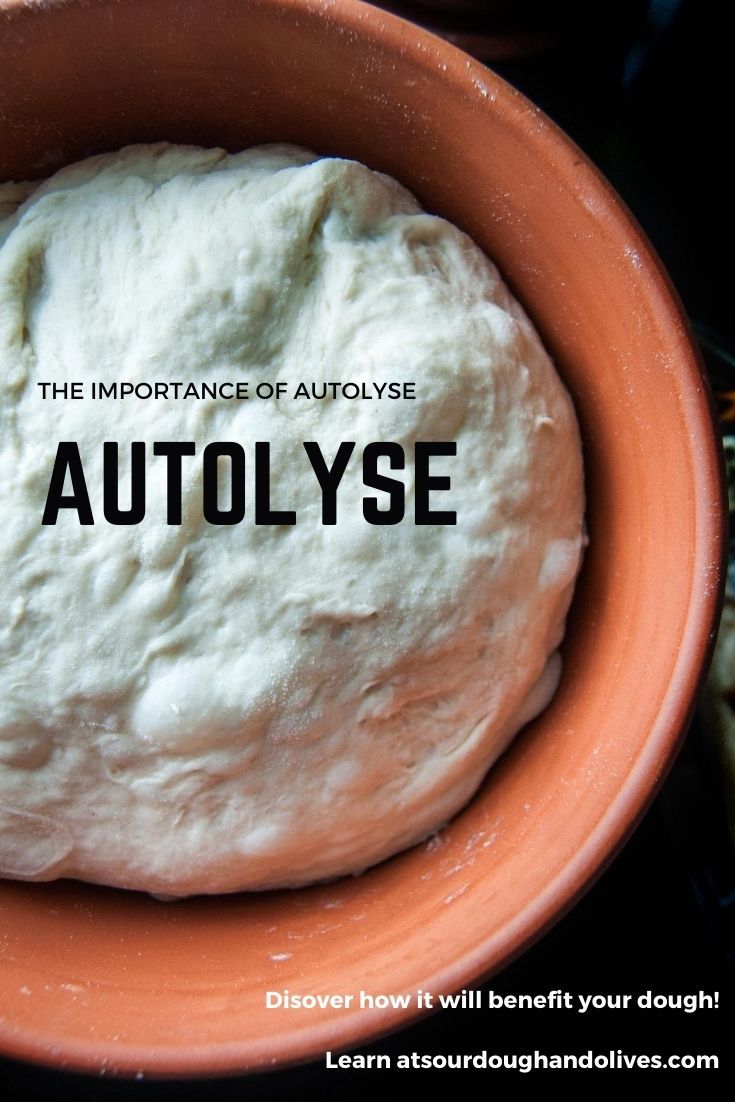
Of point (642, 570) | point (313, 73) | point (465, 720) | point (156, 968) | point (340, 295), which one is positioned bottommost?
point (156, 968)

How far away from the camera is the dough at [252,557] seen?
0.76 m

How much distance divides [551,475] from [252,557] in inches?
9.9

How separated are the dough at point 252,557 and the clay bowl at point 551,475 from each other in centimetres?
5

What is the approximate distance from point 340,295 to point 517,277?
0.60 feet

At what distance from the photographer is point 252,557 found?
0.77 m

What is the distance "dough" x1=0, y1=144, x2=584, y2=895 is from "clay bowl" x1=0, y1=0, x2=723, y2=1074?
53mm

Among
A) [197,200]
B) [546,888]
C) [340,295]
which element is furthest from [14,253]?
[546,888]

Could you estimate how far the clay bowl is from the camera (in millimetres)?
746

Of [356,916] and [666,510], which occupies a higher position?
Answer: [666,510]

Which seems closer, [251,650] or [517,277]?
[251,650]

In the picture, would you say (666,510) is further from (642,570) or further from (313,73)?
(313,73)

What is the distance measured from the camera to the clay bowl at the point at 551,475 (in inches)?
29.4

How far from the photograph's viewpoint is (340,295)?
31.3 inches

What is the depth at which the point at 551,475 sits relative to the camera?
83 cm
